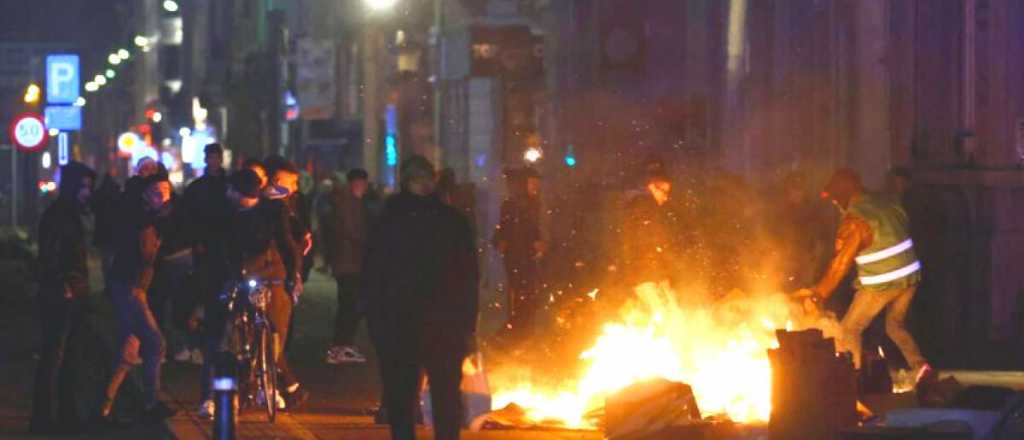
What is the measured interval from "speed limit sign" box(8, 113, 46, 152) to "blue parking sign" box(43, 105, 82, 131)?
4.10 metres

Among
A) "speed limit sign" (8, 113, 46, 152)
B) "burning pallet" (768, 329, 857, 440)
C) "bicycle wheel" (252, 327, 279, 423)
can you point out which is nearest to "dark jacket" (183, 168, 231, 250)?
"bicycle wheel" (252, 327, 279, 423)

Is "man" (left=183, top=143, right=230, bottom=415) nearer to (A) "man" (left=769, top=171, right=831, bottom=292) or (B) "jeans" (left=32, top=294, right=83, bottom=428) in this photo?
(B) "jeans" (left=32, top=294, right=83, bottom=428)

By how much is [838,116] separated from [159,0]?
339ft

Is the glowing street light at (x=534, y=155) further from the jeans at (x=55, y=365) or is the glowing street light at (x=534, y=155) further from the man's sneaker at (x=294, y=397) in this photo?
the jeans at (x=55, y=365)

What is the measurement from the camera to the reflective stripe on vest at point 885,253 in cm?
1454

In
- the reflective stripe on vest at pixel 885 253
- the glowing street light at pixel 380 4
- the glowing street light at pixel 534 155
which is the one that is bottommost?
the reflective stripe on vest at pixel 885 253

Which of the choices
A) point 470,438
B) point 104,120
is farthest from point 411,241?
point 104,120

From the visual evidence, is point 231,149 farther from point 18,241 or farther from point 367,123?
point 18,241

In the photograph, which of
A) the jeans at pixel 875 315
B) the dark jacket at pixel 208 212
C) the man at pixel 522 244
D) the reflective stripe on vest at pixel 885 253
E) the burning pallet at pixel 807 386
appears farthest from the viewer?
the man at pixel 522 244

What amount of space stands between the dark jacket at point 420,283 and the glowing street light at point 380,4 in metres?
27.0

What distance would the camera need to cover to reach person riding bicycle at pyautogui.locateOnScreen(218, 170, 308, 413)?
1398cm

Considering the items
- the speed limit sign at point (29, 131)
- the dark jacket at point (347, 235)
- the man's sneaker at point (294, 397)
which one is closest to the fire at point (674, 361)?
the man's sneaker at point (294, 397)

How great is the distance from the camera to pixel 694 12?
25859 mm

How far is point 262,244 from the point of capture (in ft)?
46.0
